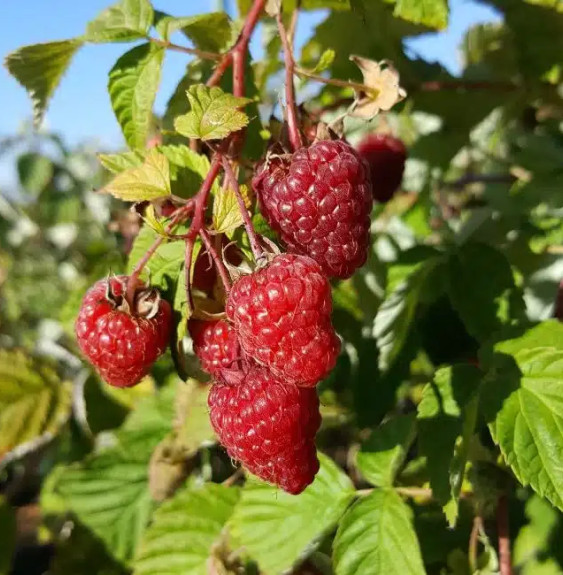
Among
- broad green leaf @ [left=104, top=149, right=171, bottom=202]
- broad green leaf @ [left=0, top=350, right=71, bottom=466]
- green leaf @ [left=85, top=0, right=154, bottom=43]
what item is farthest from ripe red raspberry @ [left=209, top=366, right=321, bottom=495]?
broad green leaf @ [left=0, top=350, right=71, bottom=466]

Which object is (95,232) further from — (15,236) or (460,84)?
(460,84)

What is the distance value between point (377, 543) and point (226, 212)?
540 mm

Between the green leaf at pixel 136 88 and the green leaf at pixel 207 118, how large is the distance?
195mm

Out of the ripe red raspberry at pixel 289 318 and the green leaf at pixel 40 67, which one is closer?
the ripe red raspberry at pixel 289 318

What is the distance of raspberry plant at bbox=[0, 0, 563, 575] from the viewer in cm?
81

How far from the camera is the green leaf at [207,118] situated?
0.81 meters

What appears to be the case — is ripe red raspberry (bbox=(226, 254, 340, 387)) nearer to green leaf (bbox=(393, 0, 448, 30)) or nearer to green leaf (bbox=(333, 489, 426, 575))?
green leaf (bbox=(333, 489, 426, 575))

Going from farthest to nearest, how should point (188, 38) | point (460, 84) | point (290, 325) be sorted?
1. point (460, 84)
2. point (188, 38)
3. point (290, 325)

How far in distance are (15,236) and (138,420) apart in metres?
3.61

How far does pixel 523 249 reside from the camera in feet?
5.14

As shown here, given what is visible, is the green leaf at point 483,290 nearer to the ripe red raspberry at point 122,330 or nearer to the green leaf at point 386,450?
the green leaf at point 386,450

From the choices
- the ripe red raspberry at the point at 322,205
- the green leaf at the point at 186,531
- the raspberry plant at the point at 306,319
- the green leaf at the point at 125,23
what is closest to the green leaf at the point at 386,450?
the raspberry plant at the point at 306,319

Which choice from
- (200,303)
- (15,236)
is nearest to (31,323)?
(15,236)

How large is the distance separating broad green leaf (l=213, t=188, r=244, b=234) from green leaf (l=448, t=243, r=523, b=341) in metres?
0.59
